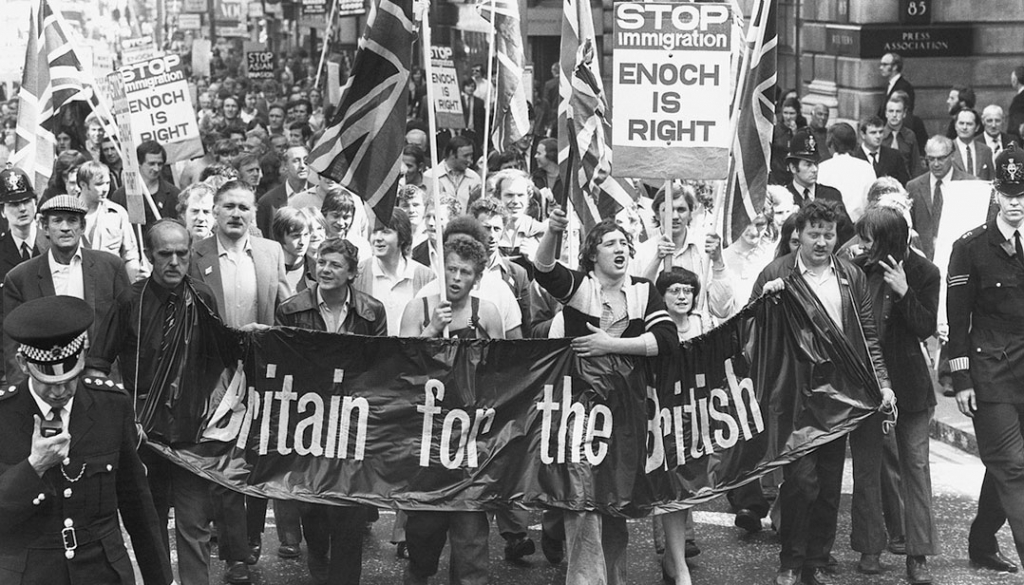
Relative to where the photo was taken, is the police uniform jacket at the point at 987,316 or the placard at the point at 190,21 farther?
the placard at the point at 190,21

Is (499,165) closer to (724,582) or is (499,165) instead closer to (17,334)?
(724,582)

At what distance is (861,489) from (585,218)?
238 cm

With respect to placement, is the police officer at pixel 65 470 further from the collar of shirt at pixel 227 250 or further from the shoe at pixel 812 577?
the shoe at pixel 812 577

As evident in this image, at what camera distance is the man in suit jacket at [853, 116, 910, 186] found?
15664mm

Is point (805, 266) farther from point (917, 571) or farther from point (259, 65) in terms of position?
point (259, 65)

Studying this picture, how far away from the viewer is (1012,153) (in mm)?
8930

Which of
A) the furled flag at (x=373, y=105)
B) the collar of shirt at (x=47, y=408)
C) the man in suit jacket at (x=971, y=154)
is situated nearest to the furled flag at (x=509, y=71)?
the man in suit jacket at (x=971, y=154)

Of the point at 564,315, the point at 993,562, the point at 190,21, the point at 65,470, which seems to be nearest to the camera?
the point at 65,470

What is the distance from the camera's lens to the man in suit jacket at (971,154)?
1539 centimetres

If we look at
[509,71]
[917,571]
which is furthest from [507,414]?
[509,71]

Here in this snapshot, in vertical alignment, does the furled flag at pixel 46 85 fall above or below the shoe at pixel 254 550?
above

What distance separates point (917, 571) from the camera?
8891 mm

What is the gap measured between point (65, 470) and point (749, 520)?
4.73 meters

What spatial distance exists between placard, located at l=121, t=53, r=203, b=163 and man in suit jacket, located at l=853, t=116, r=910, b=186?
5.72m
